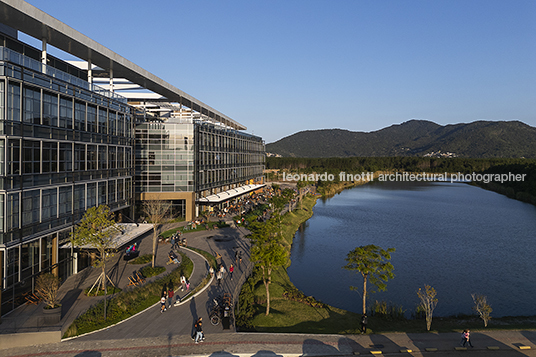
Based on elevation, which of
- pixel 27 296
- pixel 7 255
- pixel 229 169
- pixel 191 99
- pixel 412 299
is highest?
pixel 191 99

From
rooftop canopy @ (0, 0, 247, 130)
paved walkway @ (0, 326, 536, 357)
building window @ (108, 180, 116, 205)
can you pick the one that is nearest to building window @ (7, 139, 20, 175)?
rooftop canopy @ (0, 0, 247, 130)

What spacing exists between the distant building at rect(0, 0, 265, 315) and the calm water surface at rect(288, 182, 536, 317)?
18.3 metres

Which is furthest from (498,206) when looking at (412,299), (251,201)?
(412,299)

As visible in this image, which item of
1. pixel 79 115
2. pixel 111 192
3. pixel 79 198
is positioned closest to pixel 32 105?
pixel 79 115

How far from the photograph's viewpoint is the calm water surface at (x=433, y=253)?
92.0 ft

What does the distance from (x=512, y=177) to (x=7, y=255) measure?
13129 cm

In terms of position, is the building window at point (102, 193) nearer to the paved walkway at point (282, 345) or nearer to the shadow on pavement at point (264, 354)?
the paved walkway at point (282, 345)

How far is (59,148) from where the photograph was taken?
79.2ft

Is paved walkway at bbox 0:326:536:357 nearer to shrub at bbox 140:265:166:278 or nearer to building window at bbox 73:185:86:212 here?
shrub at bbox 140:265:166:278

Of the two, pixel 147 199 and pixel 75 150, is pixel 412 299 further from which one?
pixel 147 199

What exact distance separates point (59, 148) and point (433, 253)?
37074mm

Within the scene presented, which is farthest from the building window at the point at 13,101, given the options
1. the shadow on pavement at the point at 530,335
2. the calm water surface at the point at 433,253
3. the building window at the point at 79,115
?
the shadow on pavement at the point at 530,335

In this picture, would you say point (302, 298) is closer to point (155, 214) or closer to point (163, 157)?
point (155, 214)

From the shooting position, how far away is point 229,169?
64.4 m
